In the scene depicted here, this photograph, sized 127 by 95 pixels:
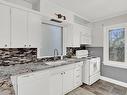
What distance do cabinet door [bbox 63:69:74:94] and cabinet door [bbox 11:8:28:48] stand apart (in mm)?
1284

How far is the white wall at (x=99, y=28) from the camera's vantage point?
329 cm

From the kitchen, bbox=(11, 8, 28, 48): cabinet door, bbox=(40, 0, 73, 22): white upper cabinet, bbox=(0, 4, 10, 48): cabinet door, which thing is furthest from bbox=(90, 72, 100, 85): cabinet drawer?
bbox=(0, 4, 10, 48): cabinet door

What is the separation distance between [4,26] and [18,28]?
246 millimetres

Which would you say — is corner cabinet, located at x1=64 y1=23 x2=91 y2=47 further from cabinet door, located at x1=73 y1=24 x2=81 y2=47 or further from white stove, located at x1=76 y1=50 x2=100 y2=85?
white stove, located at x1=76 y1=50 x2=100 y2=85

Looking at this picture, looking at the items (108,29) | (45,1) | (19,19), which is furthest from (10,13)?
(108,29)

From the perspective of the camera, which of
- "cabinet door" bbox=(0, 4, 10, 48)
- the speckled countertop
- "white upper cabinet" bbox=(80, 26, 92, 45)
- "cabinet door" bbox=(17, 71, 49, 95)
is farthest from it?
"white upper cabinet" bbox=(80, 26, 92, 45)

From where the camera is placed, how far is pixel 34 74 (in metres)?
1.70

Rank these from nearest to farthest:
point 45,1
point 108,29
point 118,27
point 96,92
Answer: point 45,1 → point 96,92 → point 118,27 → point 108,29

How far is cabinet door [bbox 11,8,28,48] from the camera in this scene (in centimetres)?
180

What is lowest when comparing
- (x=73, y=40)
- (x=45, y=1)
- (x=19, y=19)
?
(x=73, y=40)

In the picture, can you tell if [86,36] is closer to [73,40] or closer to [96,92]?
[73,40]

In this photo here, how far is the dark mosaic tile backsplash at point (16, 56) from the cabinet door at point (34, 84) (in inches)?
27.6

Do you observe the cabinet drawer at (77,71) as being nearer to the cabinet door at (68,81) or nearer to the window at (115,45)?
the cabinet door at (68,81)

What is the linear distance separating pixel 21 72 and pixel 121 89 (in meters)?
2.96
